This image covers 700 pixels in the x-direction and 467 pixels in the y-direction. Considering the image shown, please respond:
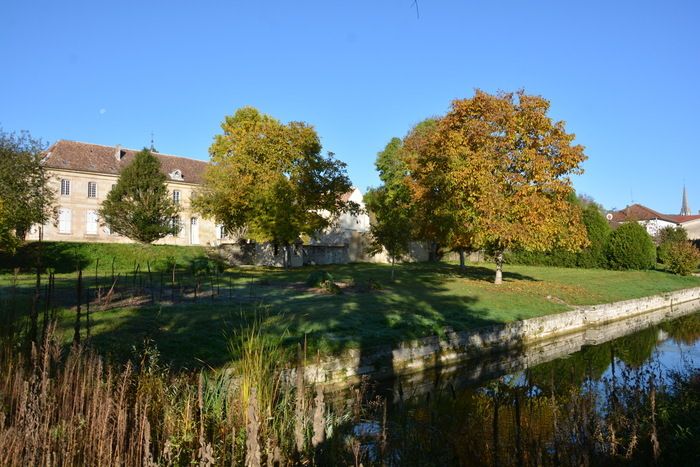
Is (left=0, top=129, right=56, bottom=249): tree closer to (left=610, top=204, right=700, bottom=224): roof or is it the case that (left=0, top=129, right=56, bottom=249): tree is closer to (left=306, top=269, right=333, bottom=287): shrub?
(left=306, top=269, right=333, bottom=287): shrub

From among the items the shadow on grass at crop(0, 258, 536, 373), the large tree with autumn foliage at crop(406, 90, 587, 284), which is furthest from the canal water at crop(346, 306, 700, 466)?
the large tree with autumn foliage at crop(406, 90, 587, 284)

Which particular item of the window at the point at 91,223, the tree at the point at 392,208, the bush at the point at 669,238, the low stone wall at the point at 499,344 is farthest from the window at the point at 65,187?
the bush at the point at 669,238

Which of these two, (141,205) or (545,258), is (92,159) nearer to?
(141,205)

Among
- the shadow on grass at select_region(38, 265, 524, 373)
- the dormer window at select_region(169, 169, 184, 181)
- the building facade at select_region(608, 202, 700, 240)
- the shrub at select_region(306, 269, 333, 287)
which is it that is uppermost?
the dormer window at select_region(169, 169, 184, 181)

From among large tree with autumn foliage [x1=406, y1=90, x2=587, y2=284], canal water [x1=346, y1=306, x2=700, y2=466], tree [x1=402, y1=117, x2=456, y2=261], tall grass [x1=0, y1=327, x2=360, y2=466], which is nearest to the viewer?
tall grass [x1=0, y1=327, x2=360, y2=466]

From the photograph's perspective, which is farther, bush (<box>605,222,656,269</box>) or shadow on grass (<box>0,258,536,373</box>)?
bush (<box>605,222,656,269</box>)

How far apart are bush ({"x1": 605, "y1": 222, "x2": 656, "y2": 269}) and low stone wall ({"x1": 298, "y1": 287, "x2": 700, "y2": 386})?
20.0 meters

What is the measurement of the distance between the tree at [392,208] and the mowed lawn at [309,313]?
436 cm

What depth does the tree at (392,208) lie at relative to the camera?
85.8ft

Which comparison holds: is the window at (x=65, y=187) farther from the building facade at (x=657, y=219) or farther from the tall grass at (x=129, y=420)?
the building facade at (x=657, y=219)

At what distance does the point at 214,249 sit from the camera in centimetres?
3625

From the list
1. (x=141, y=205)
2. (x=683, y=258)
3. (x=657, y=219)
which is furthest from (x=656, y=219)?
(x=141, y=205)

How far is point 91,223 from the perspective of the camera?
4528 centimetres

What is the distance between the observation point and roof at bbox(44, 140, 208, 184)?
43.9m
